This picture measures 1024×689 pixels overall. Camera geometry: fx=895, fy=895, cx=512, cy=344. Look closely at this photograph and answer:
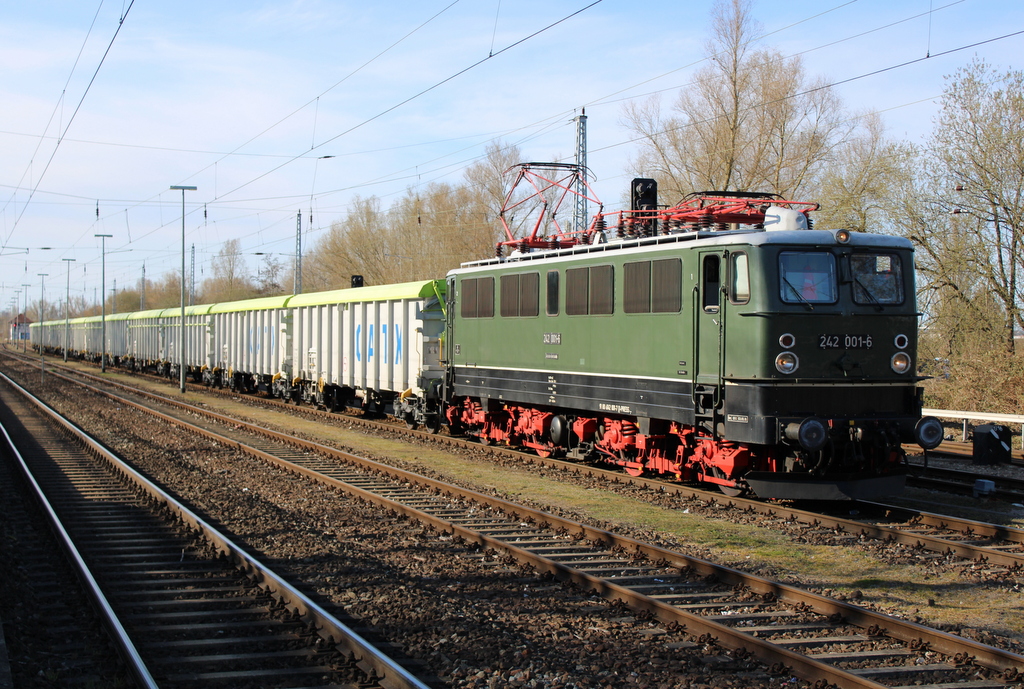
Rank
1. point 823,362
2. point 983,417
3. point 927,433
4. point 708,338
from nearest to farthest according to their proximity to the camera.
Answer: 1. point 823,362
2. point 927,433
3. point 708,338
4. point 983,417

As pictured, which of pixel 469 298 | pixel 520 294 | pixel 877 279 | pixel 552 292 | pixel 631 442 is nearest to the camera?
pixel 877 279

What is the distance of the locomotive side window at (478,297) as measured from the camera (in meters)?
16.4

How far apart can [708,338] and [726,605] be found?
14.7ft

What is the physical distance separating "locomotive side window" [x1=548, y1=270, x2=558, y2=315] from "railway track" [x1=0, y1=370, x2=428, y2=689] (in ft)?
20.9

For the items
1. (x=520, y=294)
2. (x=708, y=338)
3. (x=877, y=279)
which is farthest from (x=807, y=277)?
(x=520, y=294)

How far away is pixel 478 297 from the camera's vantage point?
1686cm

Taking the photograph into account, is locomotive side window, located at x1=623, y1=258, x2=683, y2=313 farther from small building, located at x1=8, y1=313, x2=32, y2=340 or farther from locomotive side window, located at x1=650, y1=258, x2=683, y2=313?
small building, located at x1=8, y1=313, x2=32, y2=340

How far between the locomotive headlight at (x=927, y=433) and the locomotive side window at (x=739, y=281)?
2.58 m

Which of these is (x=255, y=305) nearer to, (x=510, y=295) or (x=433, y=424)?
(x=433, y=424)

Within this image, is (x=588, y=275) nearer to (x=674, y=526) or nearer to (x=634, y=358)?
(x=634, y=358)

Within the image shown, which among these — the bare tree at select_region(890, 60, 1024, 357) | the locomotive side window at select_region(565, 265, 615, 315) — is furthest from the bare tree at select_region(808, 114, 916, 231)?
the locomotive side window at select_region(565, 265, 615, 315)

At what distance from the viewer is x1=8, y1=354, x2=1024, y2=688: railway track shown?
5.75 metres

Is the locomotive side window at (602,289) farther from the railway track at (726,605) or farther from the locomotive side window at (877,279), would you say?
the locomotive side window at (877,279)

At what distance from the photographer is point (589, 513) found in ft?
36.4
